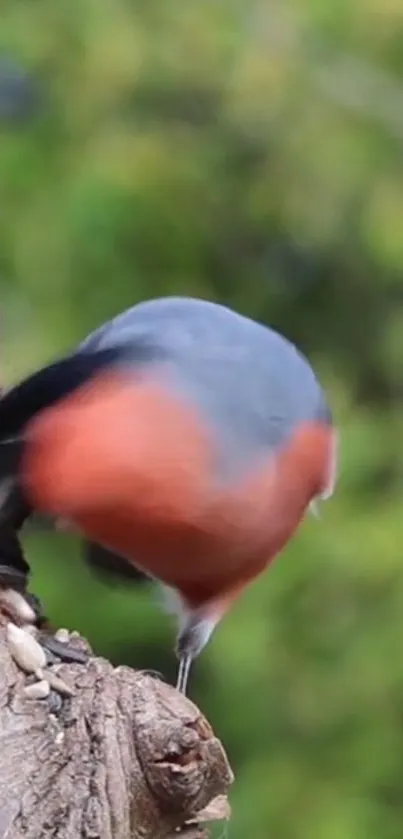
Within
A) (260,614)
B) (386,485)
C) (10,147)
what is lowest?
(260,614)

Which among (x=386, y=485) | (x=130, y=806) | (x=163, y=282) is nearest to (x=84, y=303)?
(x=163, y=282)

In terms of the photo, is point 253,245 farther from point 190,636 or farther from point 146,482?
point 146,482

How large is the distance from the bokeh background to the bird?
546 millimetres

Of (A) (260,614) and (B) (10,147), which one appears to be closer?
(A) (260,614)

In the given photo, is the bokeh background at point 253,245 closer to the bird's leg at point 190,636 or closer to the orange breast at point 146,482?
the bird's leg at point 190,636

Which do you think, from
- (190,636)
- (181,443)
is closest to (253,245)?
(190,636)

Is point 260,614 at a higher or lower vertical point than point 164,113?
lower

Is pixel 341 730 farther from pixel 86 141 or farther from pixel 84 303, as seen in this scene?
pixel 86 141

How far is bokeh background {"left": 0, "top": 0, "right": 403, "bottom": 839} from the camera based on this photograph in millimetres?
1547

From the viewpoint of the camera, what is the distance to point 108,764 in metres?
0.77

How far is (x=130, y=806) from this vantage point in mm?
774

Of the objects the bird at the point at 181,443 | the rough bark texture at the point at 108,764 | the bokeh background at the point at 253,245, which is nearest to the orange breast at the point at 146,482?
the bird at the point at 181,443

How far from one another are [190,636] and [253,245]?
904 mm

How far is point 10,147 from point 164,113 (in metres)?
0.20
